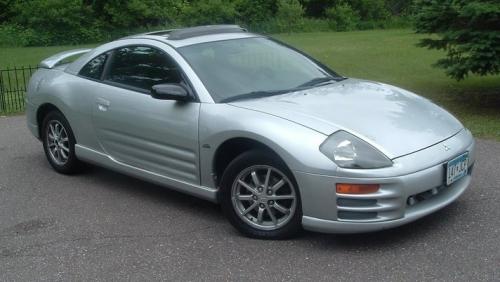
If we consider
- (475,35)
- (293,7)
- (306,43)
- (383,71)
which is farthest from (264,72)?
(293,7)

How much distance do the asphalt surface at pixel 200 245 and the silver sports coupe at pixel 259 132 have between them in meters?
0.23

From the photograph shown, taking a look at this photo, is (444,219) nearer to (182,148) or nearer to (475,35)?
(182,148)

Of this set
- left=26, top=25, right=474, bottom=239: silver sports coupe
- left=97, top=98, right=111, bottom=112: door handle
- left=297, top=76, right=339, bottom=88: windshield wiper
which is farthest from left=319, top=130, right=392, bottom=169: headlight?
left=97, top=98, right=111, bottom=112: door handle

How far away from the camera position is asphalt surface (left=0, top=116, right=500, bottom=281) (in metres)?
4.17

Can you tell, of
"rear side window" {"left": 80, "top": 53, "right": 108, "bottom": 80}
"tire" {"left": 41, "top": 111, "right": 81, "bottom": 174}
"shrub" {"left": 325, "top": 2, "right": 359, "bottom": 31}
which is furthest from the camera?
"shrub" {"left": 325, "top": 2, "right": 359, "bottom": 31}

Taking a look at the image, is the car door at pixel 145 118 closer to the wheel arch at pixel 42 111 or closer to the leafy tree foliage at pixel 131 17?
the wheel arch at pixel 42 111

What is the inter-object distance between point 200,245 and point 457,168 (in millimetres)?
1884

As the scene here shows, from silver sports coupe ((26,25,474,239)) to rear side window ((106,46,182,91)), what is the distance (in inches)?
0.5

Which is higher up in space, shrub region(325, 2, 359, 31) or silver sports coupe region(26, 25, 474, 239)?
silver sports coupe region(26, 25, 474, 239)

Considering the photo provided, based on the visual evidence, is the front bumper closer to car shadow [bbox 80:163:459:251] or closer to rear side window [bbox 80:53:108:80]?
car shadow [bbox 80:163:459:251]

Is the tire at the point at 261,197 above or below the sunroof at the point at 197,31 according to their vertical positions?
below

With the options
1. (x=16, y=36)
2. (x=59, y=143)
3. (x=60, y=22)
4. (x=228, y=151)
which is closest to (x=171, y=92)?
(x=228, y=151)

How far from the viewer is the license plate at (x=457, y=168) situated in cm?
453

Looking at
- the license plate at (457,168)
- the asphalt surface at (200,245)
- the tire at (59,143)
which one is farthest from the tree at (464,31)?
the tire at (59,143)
